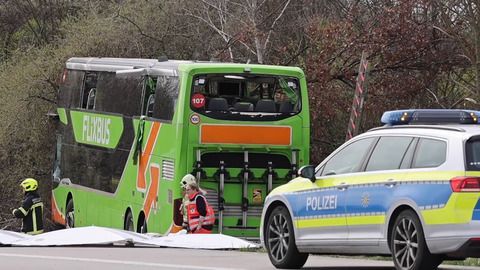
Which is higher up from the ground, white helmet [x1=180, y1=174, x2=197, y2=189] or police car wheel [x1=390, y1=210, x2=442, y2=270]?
police car wheel [x1=390, y1=210, x2=442, y2=270]

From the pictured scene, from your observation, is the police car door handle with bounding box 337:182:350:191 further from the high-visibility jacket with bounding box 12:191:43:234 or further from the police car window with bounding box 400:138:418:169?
the high-visibility jacket with bounding box 12:191:43:234

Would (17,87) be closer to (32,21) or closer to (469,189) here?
(32,21)

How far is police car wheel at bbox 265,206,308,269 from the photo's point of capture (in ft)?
47.1

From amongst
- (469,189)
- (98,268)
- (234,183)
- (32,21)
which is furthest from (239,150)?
(32,21)

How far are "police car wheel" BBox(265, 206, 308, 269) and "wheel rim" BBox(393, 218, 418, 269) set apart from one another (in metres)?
2.05

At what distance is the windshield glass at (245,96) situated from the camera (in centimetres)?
2266

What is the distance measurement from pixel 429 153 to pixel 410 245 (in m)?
0.96

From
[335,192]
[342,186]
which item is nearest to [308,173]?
[335,192]

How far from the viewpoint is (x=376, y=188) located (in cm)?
1295

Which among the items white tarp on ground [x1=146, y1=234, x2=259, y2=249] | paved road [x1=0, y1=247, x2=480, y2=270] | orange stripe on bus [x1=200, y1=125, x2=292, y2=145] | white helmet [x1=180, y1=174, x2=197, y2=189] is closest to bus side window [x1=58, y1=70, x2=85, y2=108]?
orange stripe on bus [x1=200, y1=125, x2=292, y2=145]

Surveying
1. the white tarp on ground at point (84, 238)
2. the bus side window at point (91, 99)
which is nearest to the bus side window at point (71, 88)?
the bus side window at point (91, 99)

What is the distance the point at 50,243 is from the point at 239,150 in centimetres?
460

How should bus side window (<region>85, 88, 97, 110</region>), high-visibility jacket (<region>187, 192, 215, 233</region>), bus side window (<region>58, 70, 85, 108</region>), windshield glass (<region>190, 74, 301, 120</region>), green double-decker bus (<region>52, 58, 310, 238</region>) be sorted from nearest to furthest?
high-visibility jacket (<region>187, 192, 215, 233</region>) < green double-decker bus (<region>52, 58, 310, 238</region>) < windshield glass (<region>190, 74, 301, 120</region>) < bus side window (<region>85, 88, 97, 110</region>) < bus side window (<region>58, 70, 85, 108</region>)

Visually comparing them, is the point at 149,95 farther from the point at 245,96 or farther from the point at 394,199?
the point at 394,199
